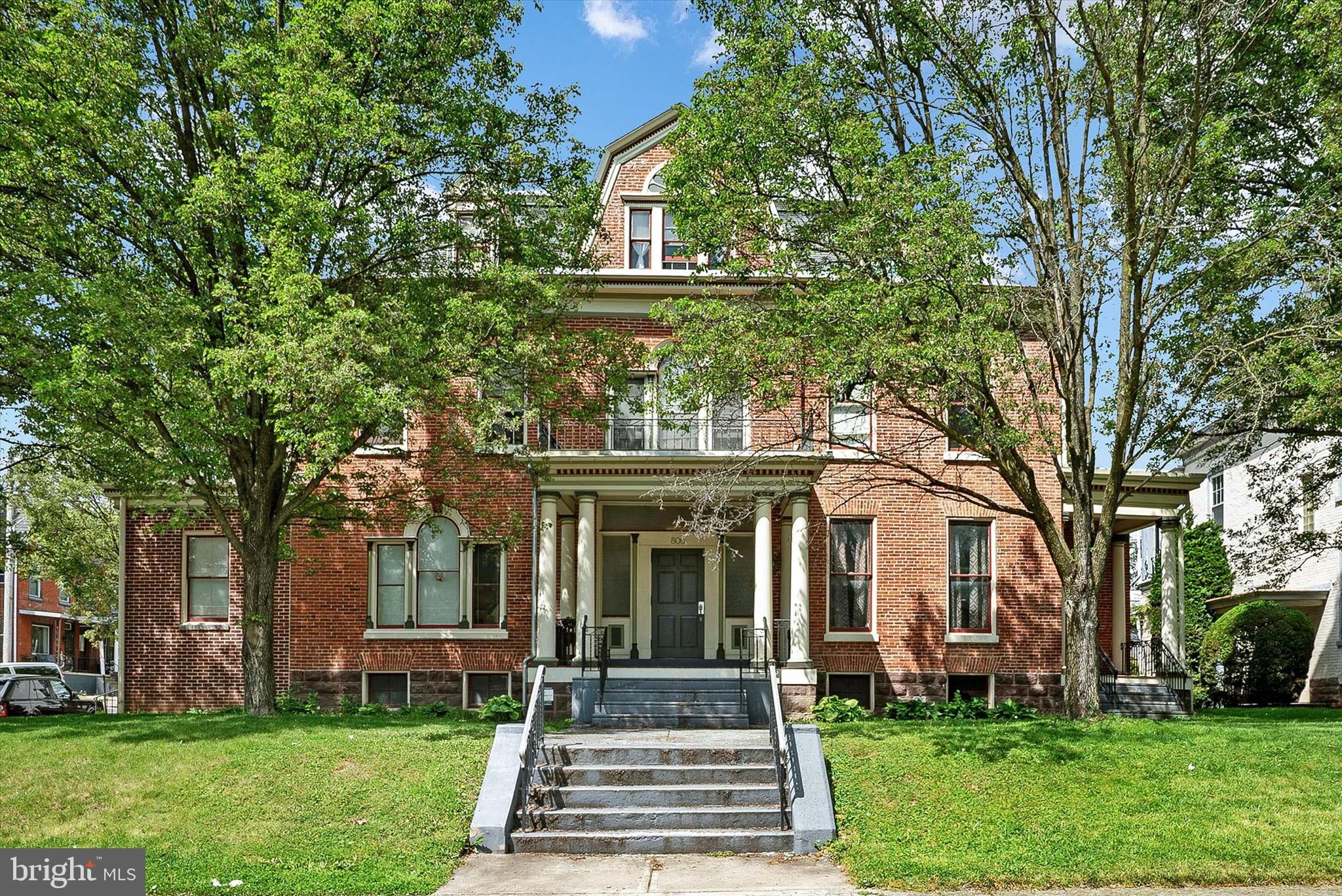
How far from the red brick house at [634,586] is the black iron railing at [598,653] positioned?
731 millimetres

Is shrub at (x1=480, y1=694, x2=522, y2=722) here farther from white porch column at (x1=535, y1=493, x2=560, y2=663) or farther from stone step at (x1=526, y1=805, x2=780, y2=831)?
stone step at (x1=526, y1=805, x2=780, y2=831)

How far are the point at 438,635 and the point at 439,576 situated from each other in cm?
113

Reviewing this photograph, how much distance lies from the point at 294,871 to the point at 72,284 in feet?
27.2

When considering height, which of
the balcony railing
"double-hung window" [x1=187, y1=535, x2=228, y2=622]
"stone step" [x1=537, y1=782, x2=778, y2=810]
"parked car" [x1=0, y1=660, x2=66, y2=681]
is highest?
the balcony railing

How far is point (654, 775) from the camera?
43.1 ft

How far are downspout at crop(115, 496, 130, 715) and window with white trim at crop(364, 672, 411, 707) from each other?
446 cm

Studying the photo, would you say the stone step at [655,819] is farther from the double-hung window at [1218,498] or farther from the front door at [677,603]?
the double-hung window at [1218,498]

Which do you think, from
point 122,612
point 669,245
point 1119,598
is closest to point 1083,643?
point 1119,598

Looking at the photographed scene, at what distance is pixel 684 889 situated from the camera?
33.5ft

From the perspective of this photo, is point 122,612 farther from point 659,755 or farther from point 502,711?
point 659,755

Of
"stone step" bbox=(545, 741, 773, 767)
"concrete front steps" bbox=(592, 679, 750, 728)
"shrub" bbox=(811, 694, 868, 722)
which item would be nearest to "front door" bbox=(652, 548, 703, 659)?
"concrete front steps" bbox=(592, 679, 750, 728)

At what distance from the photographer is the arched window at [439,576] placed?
886 inches

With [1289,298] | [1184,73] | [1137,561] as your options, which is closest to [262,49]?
[1184,73]

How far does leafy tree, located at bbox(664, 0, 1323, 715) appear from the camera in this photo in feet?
47.8
